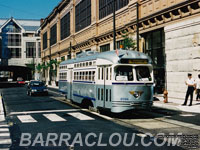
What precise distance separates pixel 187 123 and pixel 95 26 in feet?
107

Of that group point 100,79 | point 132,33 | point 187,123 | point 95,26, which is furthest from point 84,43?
point 187,123

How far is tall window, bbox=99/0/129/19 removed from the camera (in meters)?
35.3

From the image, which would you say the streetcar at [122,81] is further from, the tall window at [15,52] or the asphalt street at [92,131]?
the tall window at [15,52]

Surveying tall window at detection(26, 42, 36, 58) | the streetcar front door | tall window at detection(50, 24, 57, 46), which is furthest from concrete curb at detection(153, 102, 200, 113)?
tall window at detection(26, 42, 36, 58)

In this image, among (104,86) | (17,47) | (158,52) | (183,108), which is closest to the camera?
(104,86)

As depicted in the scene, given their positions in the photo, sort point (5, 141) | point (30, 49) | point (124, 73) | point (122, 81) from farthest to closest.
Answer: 1. point (30, 49)
2. point (124, 73)
3. point (122, 81)
4. point (5, 141)

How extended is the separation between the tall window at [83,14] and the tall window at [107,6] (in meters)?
4.73

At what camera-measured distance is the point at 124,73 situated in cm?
1394

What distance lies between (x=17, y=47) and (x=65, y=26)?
57.7 m

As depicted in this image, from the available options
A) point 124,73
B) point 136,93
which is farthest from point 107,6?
point 136,93

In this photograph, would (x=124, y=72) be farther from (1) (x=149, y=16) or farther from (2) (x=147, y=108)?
(1) (x=149, y=16)

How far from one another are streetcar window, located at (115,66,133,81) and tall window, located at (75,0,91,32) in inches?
1270

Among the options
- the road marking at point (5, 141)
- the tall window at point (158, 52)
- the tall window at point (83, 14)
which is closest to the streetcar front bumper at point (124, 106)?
the road marking at point (5, 141)

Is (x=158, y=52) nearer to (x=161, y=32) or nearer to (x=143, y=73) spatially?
(x=161, y=32)
